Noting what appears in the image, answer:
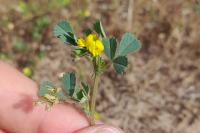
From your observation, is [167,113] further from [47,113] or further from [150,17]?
[47,113]

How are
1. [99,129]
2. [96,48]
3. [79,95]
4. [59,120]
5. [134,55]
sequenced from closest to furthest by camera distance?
[96,48] < [79,95] < [99,129] < [59,120] < [134,55]

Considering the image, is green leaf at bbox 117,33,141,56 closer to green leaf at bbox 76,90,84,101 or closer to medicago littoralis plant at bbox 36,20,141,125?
medicago littoralis plant at bbox 36,20,141,125

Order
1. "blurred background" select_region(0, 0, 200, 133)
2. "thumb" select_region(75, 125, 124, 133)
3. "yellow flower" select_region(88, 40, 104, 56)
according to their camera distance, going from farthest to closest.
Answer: "blurred background" select_region(0, 0, 200, 133) → "thumb" select_region(75, 125, 124, 133) → "yellow flower" select_region(88, 40, 104, 56)

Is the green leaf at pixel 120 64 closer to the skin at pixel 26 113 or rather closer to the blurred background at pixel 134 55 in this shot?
the skin at pixel 26 113

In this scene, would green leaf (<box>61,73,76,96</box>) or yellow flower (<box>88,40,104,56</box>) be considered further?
green leaf (<box>61,73,76,96</box>)

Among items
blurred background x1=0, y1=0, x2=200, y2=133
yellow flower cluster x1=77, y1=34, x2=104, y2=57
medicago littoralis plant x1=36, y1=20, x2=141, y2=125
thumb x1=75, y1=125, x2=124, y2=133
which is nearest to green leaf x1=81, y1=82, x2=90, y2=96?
medicago littoralis plant x1=36, y1=20, x2=141, y2=125

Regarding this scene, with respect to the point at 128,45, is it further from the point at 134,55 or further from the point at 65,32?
the point at 134,55

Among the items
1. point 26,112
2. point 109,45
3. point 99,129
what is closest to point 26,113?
point 26,112
